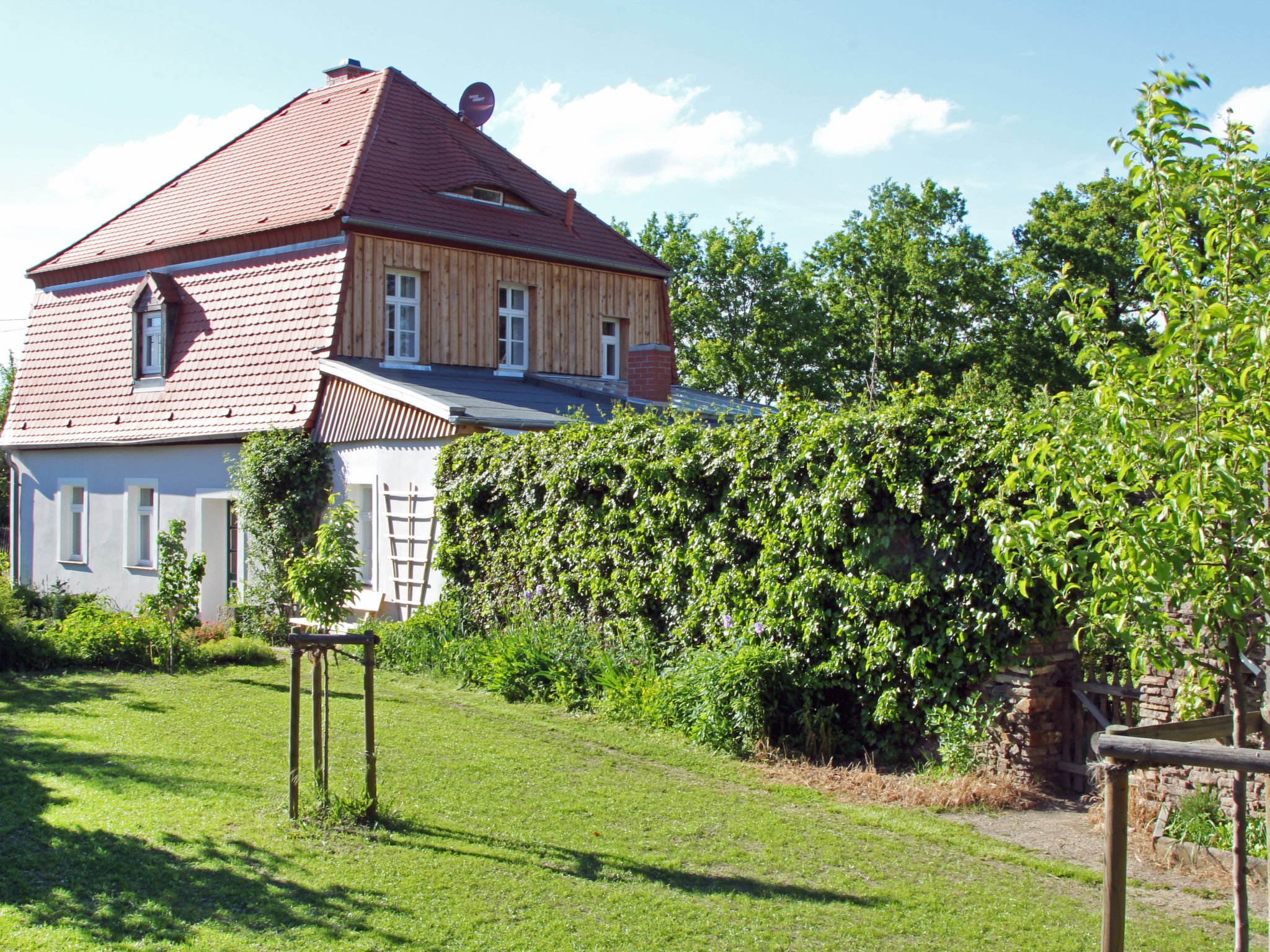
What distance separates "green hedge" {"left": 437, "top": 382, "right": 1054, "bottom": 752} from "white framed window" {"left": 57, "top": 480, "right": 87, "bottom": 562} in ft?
49.2

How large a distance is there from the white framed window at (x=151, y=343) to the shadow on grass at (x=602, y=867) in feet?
54.9

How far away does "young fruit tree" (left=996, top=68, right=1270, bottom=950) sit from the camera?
3.67m

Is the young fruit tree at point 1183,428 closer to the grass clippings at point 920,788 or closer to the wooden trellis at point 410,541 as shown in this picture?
the grass clippings at point 920,788

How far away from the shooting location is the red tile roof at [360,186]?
19250 millimetres

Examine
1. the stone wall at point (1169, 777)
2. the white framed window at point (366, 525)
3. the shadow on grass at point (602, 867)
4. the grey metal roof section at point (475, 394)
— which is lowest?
the shadow on grass at point (602, 867)

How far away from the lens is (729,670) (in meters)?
8.88

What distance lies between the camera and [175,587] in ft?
44.6

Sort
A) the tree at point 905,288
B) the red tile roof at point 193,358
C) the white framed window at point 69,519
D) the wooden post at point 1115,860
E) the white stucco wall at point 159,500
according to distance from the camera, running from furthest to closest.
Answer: the tree at point 905,288 → the white framed window at point 69,519 → the red tile roof at point 193,358 → the white stucco wall at point 159,500 → the wooden post at point 1115,860

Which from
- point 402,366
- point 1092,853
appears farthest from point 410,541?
point 1092,853

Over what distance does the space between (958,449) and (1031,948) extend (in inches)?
148

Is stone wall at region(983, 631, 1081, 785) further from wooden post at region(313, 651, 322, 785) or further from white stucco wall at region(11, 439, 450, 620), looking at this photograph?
white stucco wall at region(11, 439, 450, 620)

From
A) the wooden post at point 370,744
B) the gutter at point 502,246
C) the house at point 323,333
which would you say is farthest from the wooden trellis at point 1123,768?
the gutter at point 502,246

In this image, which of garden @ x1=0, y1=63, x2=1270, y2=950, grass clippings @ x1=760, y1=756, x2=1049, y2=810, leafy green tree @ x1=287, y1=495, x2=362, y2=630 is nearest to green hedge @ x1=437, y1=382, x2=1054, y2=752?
garden @ x1=0, y1=63, x2=1270, y2=950

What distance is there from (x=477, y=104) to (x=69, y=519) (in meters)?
12.6
